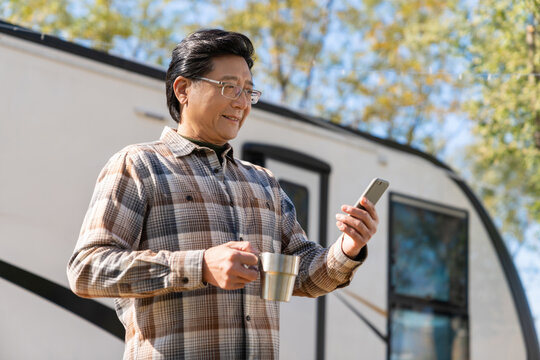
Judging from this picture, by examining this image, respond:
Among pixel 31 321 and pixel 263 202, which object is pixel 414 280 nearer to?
pixel 31 321

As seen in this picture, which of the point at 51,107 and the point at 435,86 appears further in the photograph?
the point at 435,86

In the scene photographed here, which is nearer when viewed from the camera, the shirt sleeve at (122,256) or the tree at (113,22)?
the shirt sleeve at (122,256)

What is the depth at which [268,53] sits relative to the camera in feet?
53.7

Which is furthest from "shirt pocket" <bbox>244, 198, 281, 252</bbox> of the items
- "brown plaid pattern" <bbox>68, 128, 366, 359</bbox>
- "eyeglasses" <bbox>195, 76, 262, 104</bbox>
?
"eyeglasses" <bbox>195, 76, 262, 104</bbox>

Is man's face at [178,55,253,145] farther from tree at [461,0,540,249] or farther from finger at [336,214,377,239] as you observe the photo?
tree at [461,0,540,249]

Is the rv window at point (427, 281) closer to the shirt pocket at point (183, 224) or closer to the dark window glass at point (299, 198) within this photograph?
the dark window glass at point (299, 198)

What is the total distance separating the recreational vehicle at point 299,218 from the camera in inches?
146

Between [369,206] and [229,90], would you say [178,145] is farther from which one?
[369,206]

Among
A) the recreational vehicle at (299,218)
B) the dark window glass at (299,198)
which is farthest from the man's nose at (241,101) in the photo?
the dark window glass at (299,198)

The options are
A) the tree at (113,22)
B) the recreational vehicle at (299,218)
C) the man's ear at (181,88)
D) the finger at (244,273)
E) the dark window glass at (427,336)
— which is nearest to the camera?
the finger at (244,273)

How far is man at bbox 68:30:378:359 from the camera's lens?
174cm

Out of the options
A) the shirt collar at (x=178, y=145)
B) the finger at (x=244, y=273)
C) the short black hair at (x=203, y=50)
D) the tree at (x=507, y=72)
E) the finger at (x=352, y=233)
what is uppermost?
the tree at (x=507, y=72)

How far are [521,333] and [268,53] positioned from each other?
1106 centimetres

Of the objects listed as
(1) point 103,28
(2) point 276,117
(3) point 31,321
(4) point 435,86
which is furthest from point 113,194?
(4) point 435,86
